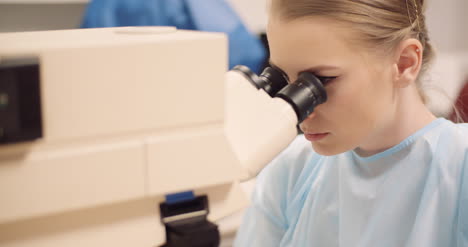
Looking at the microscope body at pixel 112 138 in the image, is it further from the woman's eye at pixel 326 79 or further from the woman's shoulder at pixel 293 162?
the woman's shoulder at pixel 293 162

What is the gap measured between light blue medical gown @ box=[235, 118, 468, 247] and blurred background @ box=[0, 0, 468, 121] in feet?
0.70

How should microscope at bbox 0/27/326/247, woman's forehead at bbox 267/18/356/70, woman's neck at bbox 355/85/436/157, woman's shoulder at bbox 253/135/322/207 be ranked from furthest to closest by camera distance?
1. woman's shoulder at bbox 253/135/322/207
2. woman's neck at bbox 355/85/436/157
3. woman's forehead at bbox 267/18/356/70
4. microscope at bbox 0/27/326/247

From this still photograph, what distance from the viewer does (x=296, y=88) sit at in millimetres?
829

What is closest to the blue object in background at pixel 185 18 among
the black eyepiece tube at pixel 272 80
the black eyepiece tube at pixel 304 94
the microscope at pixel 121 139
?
the black eyepiece tube at pixel 272 80

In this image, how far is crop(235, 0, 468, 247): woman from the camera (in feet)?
3.38

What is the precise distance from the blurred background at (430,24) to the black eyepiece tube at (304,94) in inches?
19.2

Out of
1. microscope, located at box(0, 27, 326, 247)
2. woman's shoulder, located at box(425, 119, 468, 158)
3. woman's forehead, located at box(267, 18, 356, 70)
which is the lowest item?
woman's shoulder, located at box(425, 119, 468, 158)

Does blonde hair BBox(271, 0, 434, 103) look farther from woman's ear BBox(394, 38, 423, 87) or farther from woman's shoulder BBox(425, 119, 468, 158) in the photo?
woman's shoulder BBox(425, 119, 468, 158)

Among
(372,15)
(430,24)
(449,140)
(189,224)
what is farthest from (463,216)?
(430,24)

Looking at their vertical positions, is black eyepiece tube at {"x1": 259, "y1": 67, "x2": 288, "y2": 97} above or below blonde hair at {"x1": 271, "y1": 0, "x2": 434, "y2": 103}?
below

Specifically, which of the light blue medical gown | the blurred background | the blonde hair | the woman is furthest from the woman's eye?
the blurred background

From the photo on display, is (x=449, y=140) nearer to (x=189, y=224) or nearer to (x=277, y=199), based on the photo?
(x=277, y=199)

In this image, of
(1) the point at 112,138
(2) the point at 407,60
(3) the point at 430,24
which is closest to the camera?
(1) the point at 112,138

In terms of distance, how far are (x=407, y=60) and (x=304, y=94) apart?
15.1 inches
